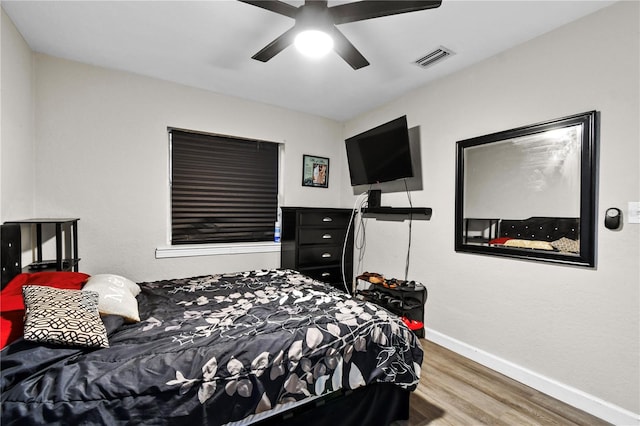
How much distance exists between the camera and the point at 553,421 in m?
1.73

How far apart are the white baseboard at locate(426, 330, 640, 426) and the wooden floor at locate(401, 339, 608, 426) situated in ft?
0.13

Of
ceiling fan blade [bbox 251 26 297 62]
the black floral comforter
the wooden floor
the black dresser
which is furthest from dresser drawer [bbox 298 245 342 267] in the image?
ceiling fan blade [bbox 251 26 297 62]

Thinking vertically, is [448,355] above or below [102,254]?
below

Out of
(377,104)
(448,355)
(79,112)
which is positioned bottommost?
(448,355)

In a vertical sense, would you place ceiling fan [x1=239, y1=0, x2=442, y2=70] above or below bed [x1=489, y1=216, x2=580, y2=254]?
above

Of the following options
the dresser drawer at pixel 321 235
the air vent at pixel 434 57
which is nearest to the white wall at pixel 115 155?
the dresser drawer at pixel 321 235

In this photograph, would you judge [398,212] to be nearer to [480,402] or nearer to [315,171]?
[315,171]

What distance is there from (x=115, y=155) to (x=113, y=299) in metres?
1.69

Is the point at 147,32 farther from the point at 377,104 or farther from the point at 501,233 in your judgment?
the point at 501,233

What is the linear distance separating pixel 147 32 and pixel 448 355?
11.6ft

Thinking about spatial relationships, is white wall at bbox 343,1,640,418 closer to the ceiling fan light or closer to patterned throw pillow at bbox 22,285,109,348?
the ceiling fan light

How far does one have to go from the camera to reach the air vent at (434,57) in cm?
229

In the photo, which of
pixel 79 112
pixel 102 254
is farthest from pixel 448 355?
pixel 79 112

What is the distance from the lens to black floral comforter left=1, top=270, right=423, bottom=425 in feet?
3.41
